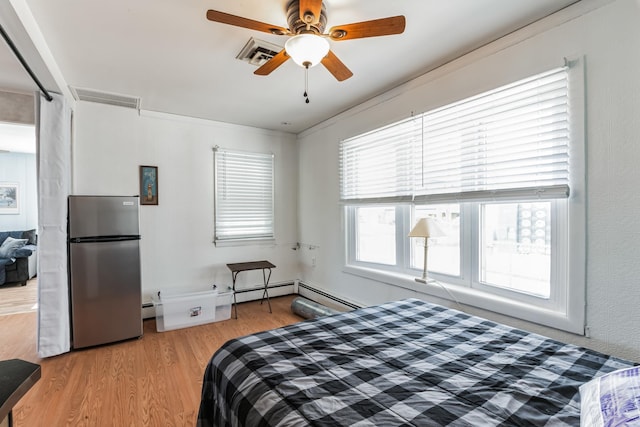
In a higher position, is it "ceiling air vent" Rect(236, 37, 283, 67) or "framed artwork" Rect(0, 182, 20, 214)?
"ceiling air vent" Rect(236, 37, 283, 67)

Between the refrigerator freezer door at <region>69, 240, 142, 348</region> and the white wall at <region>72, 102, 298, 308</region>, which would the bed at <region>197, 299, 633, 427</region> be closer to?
the refrigerator freezer door at <region>69, 240, 142, 348</region>

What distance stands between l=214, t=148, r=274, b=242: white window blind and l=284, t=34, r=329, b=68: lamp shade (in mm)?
2680

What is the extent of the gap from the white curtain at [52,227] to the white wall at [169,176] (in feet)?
1.61

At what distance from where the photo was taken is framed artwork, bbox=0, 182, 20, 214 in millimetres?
5984

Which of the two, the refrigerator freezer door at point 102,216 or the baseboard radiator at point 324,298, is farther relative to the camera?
the baseboard radiator at point 324,298

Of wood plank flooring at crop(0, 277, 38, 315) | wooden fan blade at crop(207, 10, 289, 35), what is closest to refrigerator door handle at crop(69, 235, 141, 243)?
wood plank flooring at crop(0, 277, 38, 315)

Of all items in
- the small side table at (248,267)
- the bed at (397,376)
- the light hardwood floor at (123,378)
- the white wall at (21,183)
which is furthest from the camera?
the white wall at (21,183)

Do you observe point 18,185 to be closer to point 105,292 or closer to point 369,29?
point 105,292

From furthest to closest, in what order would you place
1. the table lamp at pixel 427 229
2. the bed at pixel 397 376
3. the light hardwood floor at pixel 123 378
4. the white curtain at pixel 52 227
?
the white curtain at pixel 52 227, the table lamp at pixel 427 229, the light hardwood floor at pixel 123 378, the bed at pixel 397 376

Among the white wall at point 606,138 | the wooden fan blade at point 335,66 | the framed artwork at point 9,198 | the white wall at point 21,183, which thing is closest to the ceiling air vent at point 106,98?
the wooden fan blade at point 335,66

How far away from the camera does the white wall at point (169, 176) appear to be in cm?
330

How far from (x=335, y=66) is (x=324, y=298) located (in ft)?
9.67

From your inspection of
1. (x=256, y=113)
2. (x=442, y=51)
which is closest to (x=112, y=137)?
(x=256, y=113)

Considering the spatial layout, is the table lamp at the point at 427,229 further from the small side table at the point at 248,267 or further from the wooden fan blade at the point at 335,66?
the small side table at the point at 248,267
